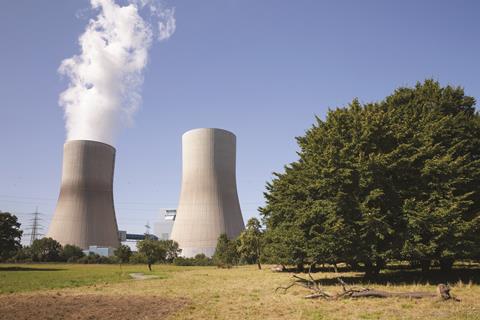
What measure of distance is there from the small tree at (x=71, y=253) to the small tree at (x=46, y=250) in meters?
1.30

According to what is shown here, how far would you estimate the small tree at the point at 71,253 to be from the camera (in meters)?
59.4

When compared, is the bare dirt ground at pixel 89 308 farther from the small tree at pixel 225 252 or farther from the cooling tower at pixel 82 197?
the cooling tower at pixel 82 197

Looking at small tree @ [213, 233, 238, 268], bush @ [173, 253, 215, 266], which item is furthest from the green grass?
bush @ [173, 253, 215, 266]

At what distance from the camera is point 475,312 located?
31.3 ft

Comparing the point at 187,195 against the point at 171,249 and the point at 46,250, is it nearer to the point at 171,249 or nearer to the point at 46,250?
the point at 171,249

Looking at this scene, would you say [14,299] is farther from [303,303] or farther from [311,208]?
[311,208]

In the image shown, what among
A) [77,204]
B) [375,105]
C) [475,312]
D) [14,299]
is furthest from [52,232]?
[475,312]

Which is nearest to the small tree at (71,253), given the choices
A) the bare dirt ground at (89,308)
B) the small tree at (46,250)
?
the small tree at (46,250)

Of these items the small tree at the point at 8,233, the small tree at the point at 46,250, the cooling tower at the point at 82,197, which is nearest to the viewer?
the small tree at the point at 8,233

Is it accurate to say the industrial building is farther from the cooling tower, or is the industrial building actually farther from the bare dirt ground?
the bare dirt ground

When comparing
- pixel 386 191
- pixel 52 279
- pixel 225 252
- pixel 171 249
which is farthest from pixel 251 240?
pixel 386 191

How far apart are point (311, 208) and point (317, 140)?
3.54 m

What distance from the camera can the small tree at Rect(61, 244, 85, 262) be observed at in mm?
59438

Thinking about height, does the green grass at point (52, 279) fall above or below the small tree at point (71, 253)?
below
